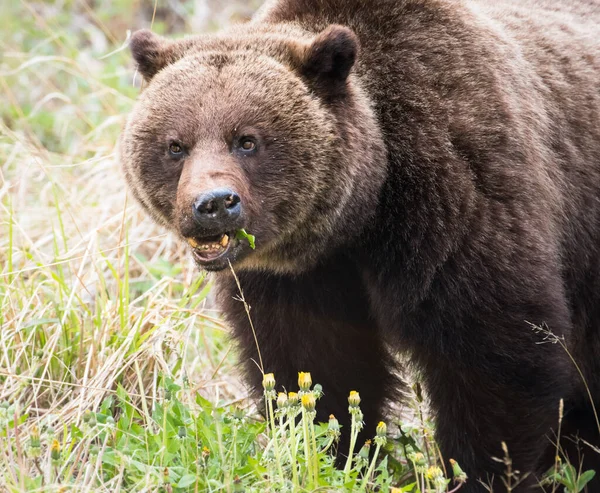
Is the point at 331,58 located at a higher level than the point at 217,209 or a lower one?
higher

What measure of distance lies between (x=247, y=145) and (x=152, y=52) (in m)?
0.88

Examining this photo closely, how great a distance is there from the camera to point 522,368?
5.02 metres

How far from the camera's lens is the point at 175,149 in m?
4.97

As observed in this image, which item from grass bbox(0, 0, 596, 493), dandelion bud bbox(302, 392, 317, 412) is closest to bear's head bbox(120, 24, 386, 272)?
grass bbox(0, 0, 596, 493)

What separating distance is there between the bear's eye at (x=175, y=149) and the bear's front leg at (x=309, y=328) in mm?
867

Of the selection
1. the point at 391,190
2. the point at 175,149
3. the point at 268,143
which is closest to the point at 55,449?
the point at 175,149

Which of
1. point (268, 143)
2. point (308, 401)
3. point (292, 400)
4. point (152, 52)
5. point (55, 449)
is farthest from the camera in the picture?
point (152, 52)

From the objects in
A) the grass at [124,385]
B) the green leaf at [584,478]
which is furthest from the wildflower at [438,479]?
the green leaf at [584,478]

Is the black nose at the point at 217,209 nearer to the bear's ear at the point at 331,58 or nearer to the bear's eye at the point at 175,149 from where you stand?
the bear's eye at the point at 175,149

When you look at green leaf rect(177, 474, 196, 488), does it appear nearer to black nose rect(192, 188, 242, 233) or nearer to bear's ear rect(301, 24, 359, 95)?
black nose rect(192, 188, 242, 233)

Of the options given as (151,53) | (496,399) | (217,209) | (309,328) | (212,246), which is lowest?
(496,399)

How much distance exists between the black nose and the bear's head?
0.09m

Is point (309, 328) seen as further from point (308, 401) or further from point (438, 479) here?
point (438, 479)

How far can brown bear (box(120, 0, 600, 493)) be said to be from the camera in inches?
192
